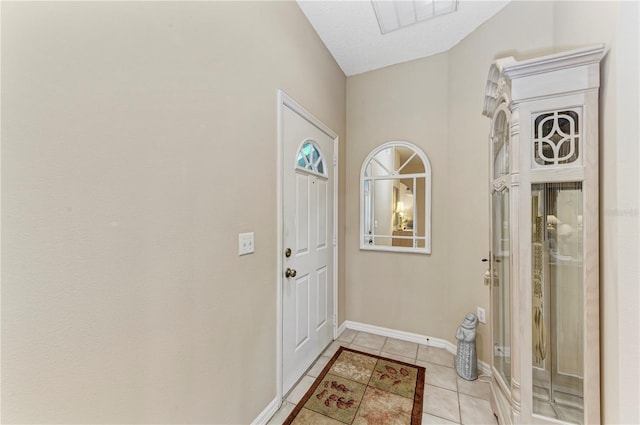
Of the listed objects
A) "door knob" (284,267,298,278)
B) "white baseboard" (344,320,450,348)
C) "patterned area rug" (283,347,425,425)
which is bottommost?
"patterned area rug" (283,347,425,425)

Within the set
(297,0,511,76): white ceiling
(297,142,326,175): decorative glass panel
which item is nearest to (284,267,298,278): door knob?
(297,142,326,175): decorative glass panel

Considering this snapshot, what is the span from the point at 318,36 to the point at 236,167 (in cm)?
160

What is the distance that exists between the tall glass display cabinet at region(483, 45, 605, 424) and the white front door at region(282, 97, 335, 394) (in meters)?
1.28

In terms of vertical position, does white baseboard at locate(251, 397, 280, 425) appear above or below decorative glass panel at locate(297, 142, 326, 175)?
below

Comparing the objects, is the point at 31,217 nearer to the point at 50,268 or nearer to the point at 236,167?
the point at 50,268

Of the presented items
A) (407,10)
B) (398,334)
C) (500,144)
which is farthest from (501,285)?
(407,10)

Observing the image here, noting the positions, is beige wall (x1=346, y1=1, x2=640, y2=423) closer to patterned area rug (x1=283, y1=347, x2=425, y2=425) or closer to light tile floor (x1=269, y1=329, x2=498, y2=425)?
light tile floor (x1=269, y1=329, x2=498, y2=425)

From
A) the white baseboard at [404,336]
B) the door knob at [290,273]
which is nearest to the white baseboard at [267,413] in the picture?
the door knob at [290,273]

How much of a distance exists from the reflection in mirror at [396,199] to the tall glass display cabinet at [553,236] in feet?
4.13

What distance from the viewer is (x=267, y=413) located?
5.24 feet

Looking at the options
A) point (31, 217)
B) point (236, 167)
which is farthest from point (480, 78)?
point (31, 217)

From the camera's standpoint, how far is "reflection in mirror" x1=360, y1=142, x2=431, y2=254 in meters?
2.53

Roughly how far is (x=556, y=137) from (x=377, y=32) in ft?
5.45

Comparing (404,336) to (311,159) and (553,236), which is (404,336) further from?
(311,159)
